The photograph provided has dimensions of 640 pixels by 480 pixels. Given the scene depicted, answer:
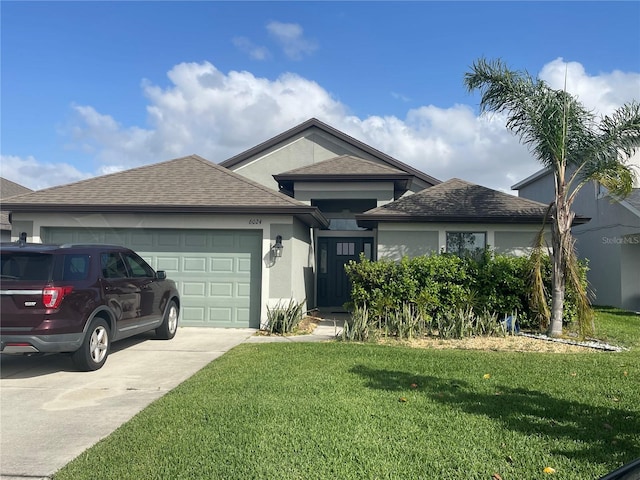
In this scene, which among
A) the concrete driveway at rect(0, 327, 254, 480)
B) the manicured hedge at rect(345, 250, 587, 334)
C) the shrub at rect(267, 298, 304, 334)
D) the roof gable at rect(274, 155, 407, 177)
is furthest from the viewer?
the roof gable at rect(274, 155, 407, 177)

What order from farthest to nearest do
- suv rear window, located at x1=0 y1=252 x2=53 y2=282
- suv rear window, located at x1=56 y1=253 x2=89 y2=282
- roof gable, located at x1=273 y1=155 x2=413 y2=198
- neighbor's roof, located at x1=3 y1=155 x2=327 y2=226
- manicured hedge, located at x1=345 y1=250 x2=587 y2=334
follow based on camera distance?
roof gable, located at x1=273 y1=155 x2=413 y2=198 → neighbor's roof, located at x1=3 y1=155 x2=327 y2=226 → manicured hedge, located at x1=345 y1=250 x2=587 y2=334 → suv rear window, located at x1=56 y1=253 x2=89 y2=282 → suv rear window, located at x1=0 y1=252 x2=53 y2=282

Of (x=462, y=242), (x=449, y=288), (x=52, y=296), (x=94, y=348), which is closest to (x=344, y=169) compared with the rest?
(x=462, y=242)

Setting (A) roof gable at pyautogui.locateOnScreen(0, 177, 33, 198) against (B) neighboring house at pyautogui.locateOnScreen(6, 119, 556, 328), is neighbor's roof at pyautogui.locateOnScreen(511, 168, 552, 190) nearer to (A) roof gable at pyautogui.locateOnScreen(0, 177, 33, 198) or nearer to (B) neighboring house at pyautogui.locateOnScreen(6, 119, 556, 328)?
(B) neighboring house at pyautogui.locateOnScreen(6, 119, 556, 328)

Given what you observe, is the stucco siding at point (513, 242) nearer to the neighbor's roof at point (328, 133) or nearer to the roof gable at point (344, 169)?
the roof gable at point (344, 169)

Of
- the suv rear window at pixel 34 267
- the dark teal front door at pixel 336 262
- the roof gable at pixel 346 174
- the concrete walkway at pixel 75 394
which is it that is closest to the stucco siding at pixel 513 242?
the roof gable at pixel 346 174

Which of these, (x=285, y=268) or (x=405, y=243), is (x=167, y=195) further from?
(x=405, y=243)

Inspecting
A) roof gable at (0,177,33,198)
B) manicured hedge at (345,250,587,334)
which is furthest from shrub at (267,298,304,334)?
roof gable at (0,177,33,198)

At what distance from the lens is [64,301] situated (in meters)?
6.20

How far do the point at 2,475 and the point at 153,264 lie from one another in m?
7.98

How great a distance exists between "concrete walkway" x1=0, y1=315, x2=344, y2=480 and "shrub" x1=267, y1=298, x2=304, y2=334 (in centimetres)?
88

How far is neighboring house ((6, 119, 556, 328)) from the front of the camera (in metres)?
11.0

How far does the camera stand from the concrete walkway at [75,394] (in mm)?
4023

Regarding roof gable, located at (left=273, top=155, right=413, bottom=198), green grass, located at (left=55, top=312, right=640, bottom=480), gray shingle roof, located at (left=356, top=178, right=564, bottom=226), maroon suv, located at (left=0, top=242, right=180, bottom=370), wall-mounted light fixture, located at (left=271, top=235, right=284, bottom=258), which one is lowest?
green grass, located at (left=55, top=312, right=640, bottom=480)

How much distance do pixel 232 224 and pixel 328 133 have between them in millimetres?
7990
